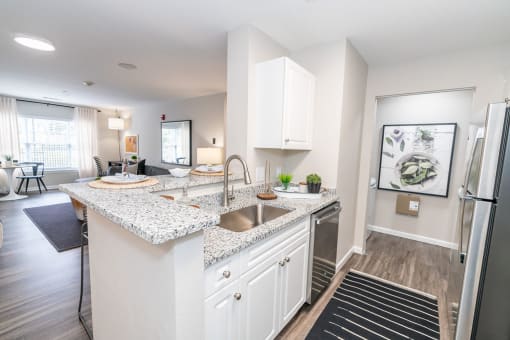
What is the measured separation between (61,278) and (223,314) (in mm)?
2206

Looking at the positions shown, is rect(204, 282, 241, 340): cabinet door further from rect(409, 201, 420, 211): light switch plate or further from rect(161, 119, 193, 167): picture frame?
rect(161, 119, 193, 167): picture frame

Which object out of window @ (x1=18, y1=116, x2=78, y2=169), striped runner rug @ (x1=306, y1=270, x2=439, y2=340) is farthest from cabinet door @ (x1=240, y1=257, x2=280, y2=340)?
window @ (x1=18, y1=116, x2=78, y2=169)

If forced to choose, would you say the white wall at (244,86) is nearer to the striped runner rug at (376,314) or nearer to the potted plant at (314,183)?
the potted plant at (314,183)

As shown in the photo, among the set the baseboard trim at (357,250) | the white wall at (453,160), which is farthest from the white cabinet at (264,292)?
the white wall at (453,160)

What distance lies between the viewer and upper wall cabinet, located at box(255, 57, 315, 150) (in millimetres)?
1928

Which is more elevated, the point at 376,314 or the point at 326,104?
the point at 326,104

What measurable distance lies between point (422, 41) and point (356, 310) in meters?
2.61

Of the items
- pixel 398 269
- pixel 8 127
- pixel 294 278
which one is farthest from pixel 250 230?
pixel 8 127

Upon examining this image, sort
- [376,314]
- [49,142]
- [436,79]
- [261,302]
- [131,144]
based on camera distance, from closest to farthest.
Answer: [261,302]
[376,314]
[436,79]
[49,142]
[131,144]

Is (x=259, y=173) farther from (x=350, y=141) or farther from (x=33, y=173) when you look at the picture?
(x=33, y=173)

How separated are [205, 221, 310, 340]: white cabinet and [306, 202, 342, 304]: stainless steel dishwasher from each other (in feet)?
0.22

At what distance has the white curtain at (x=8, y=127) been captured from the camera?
541cm

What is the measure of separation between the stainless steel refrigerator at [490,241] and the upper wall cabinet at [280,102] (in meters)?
1.26

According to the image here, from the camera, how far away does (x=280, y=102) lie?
6.38 feet
